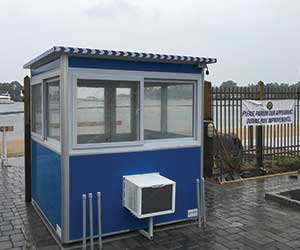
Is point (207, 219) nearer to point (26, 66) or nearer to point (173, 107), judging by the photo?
point (173, 107)

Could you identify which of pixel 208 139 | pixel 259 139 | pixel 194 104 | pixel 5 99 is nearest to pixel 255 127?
pixel 259 139

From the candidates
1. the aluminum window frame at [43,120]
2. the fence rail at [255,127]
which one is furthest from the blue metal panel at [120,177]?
the fence rail at [255,127]

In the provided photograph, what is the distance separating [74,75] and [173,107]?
160 centimetres

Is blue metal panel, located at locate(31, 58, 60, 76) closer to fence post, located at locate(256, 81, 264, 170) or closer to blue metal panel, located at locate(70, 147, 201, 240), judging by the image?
blue metal panel, located at locate(70, 147, 201, 240)

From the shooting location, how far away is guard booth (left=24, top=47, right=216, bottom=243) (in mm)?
4504

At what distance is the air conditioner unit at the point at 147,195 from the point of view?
452 cm

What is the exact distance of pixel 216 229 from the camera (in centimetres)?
511

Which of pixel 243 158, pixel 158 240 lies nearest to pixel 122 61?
pixel 158 240

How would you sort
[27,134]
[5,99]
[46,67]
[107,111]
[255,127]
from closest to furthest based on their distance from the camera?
[107,111]
[46,67]
[27,134]
[255,127]
[5,99]

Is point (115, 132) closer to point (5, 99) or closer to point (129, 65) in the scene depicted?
point (129, 65)

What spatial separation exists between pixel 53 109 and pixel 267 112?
5498 millimetres

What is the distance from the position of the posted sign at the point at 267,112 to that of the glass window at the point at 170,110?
3.42 m

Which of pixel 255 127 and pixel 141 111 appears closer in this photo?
pixel 141 111

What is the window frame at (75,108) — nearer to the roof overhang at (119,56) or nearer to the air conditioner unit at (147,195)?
the roof overhang at (119,56)
